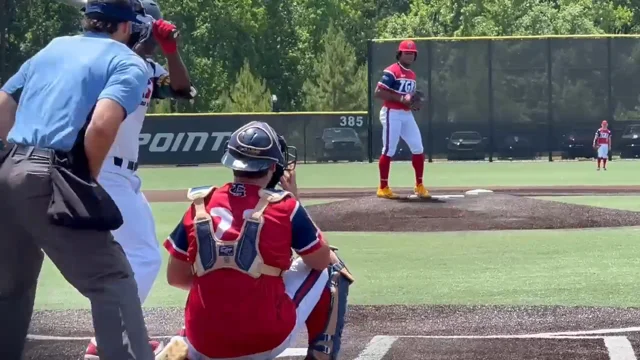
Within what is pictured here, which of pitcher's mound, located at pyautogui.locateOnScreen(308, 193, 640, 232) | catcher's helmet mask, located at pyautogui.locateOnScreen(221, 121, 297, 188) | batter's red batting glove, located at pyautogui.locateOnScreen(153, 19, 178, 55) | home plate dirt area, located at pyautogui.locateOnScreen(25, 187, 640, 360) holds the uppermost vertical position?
batter's red batting glove, located at pyautogui.locateOnScreen(153, 19, 178, 55)

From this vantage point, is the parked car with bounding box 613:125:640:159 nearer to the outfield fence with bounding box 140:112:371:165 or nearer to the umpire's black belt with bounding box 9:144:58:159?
the outfield fence with bounding box 140:112:371:165

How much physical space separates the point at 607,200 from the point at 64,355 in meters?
13.1

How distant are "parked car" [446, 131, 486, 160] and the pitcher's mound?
2046cm

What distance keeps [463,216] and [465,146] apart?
21522 millimetres

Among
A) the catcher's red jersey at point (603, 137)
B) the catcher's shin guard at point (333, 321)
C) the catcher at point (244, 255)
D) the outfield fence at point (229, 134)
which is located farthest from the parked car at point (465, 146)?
the catcher at point (244, 255)

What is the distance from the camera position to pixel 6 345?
4.90 metres

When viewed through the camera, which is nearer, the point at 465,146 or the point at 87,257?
the point at 87,257

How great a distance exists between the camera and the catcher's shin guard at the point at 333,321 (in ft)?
16.1

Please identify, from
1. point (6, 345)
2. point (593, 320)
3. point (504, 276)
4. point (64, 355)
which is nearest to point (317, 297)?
point (6, 345)

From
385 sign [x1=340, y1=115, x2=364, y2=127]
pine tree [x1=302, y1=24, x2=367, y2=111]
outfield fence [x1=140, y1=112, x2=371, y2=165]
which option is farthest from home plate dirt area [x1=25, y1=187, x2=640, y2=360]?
pine tree [x1=302, y1=24, x2=367, y2=111]

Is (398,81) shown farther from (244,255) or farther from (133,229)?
(244,255)

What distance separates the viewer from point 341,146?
37000 mm

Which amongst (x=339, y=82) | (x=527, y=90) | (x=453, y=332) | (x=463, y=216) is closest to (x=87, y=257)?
(x=453, y=332)

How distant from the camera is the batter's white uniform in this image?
18.1ft
